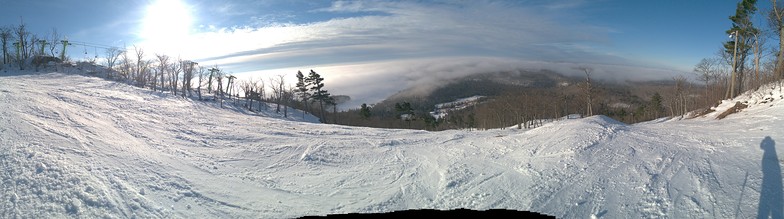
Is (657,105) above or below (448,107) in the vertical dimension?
above

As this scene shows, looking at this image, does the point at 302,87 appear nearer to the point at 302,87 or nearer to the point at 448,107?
the point at 302,87

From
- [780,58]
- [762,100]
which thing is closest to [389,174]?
[762,100]

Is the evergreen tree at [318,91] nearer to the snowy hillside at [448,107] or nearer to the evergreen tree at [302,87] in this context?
the evergreen tree at [302,87]

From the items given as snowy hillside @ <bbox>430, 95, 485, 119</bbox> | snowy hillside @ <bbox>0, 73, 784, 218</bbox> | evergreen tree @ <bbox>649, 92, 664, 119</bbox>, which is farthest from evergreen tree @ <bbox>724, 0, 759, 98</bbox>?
snowy hillside @ <bbox>430, 95, 485, 119</bbox>

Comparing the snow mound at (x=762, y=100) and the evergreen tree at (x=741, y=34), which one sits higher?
the evergreen tree at (x=741, y=34)

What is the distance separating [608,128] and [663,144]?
11.1 feet

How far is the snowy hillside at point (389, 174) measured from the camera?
24.7 ft

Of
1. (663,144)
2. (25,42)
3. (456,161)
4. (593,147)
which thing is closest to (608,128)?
(663,144)

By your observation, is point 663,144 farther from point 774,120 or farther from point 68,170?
point 68,170

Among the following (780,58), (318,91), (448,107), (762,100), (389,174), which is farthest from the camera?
(448,107)

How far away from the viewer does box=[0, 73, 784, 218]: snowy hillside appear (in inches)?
297

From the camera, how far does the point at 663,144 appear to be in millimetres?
12938

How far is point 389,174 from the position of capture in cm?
1083

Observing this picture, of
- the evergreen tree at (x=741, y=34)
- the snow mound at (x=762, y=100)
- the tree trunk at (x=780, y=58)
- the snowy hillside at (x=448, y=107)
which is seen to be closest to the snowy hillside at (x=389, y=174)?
the snow mound at (x=762, y=100)
